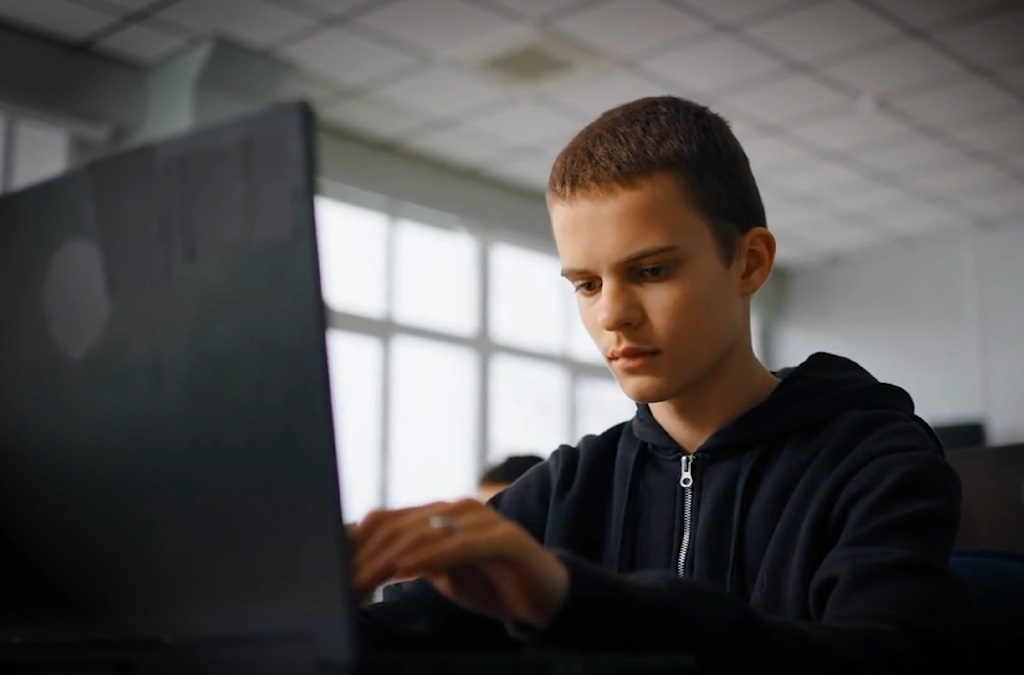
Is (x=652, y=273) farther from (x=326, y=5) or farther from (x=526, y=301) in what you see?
(x=526, y=301)

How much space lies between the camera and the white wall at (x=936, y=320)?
786 centimetres

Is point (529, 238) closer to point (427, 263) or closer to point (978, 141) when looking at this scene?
point (427, 263)

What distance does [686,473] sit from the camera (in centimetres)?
113

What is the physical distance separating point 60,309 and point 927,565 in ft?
→ 1.80

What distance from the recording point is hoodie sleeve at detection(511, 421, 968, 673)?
2.13ft

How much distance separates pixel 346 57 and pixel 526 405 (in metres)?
2.87

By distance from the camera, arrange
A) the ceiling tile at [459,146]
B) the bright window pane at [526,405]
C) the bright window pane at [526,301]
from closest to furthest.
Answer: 1. the ceiling tile at [459,146]
2. the bright window pane at [526,405]
3. the bright window pane at [526,301]

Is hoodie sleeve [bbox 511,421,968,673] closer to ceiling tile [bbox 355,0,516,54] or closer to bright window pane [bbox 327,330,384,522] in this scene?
ceiling tile [bbox 355,0,516,54]

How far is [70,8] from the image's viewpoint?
4.79 metres

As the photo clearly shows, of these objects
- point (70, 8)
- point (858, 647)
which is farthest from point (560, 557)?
point (70, 8)

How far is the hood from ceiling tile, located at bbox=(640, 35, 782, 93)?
4212 mm

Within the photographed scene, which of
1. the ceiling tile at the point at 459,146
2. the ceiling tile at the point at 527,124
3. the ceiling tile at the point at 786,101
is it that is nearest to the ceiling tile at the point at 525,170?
the ceiling tile at the point at 459,146

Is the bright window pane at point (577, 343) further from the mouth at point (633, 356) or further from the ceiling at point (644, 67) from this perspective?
the mouth at point (633, 356)

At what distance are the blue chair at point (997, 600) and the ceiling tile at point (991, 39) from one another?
14.5ft
